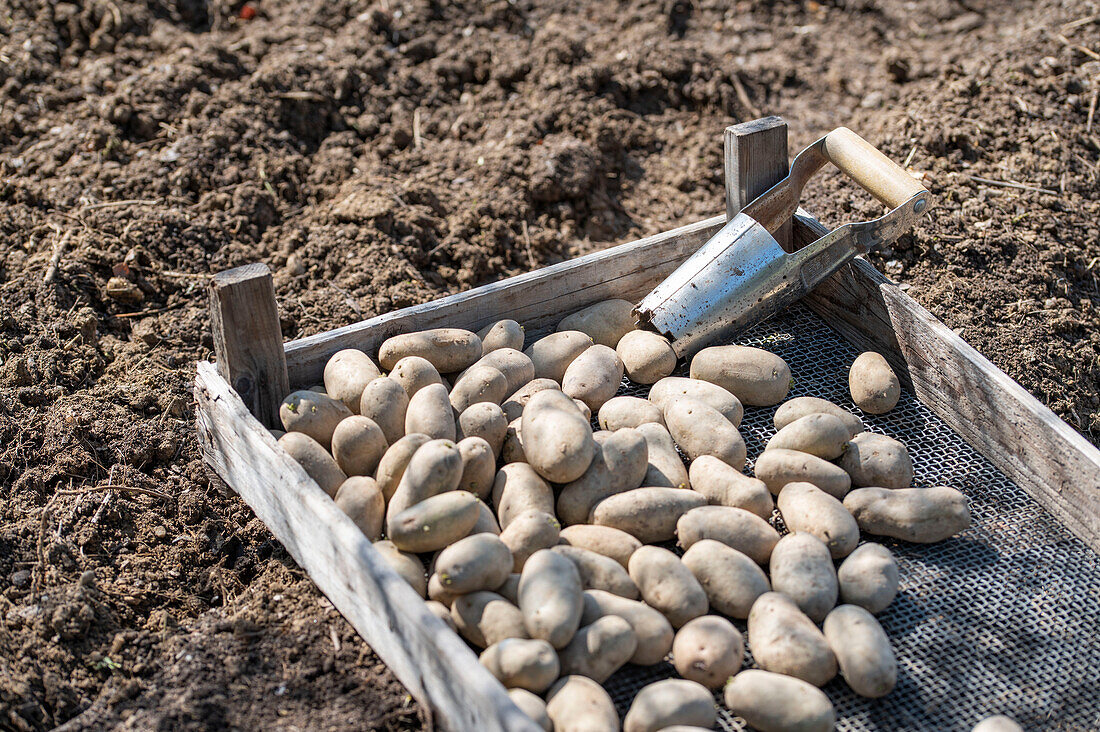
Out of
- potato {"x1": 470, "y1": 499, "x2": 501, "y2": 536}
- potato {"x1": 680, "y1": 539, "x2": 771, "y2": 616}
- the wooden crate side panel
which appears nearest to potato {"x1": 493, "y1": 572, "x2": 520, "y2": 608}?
potato {"x1": 470, "y1": 499, "x2": 501, "y2": 536}

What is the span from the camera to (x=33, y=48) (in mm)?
4207

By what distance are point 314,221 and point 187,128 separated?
2.28 ft

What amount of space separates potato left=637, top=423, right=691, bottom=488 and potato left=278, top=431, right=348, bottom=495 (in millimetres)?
690

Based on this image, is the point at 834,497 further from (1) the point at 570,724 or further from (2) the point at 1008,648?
(1) the point at 570,724

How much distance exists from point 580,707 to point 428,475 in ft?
1.89

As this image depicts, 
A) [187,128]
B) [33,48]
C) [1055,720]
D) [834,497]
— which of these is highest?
[33,48]

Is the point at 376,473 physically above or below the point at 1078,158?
above

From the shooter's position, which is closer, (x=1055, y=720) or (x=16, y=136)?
(x=1055, y=720)

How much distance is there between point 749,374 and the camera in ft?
8.39

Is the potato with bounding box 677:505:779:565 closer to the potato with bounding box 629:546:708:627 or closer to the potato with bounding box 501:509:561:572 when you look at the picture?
the potato with bounding box 629:546:708:627

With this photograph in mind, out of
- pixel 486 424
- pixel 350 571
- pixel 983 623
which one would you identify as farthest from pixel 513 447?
pixel 983 623

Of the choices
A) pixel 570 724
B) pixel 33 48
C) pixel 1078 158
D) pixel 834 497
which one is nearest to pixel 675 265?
pixel 834 497

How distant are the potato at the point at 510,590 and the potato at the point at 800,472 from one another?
2.16 feet

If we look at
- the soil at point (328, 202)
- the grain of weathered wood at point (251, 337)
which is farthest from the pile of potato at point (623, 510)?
the soil at point (328, 202)
